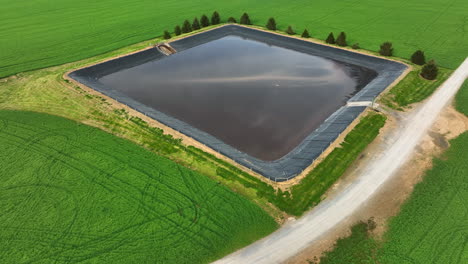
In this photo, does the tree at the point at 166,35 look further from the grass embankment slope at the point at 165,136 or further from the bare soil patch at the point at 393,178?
the bare soil patch at the point at 393,178

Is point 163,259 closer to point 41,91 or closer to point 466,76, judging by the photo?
point 41,91

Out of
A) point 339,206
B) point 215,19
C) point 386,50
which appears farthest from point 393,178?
point 215,19

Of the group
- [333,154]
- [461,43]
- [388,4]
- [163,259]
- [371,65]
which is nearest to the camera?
[163,259]

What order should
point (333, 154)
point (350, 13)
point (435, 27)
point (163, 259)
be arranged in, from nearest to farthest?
point (163, 259), point (333, 154), point (435, 27), point (350, 13)

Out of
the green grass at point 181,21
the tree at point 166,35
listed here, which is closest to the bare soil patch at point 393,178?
the green grass at point 181,21

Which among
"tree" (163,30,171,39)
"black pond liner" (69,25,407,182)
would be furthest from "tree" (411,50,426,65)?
"tree" (163,30,171,39)

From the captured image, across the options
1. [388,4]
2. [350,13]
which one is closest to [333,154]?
[350,13]
